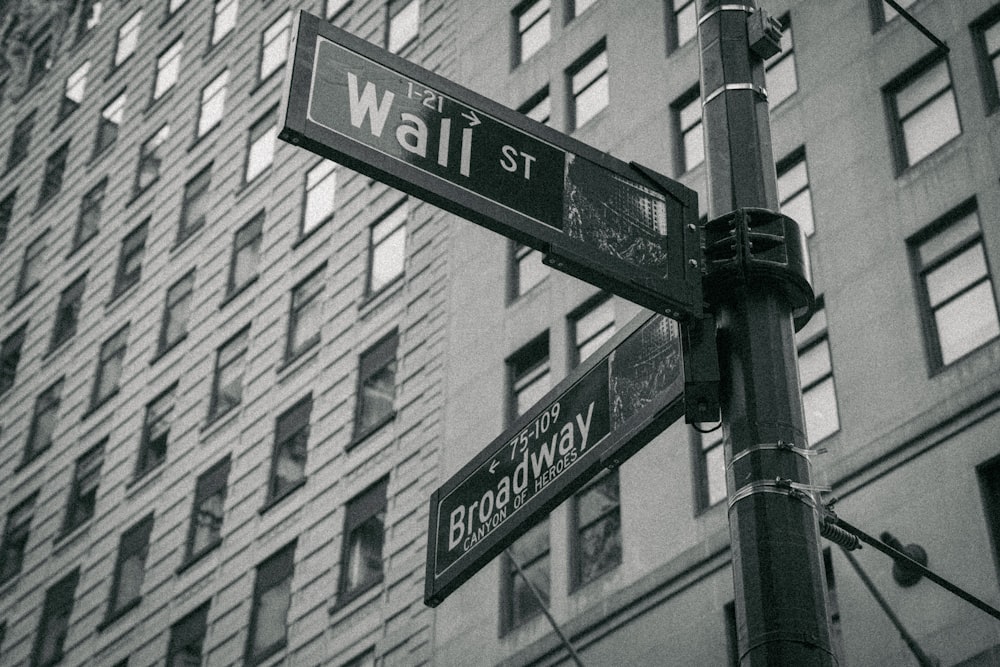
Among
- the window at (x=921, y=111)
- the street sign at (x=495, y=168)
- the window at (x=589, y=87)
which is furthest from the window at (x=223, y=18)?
the street sign at (x=495, y=168)

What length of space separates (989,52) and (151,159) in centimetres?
2533

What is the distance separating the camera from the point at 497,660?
2136cm

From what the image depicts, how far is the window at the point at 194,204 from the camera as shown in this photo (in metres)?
35.9

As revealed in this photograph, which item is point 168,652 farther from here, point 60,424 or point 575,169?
point 575,169

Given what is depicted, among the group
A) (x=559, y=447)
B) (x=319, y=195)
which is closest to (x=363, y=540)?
(x=319, y=195)

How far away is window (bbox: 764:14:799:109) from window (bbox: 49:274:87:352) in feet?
71.8

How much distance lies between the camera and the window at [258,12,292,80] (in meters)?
36.6

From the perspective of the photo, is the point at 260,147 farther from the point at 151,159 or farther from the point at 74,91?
the point at 74,91

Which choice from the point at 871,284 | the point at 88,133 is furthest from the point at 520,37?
the point at 88,133

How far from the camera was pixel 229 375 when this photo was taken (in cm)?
3167

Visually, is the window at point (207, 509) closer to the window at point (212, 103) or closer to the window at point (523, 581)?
the window at point (523, 581)

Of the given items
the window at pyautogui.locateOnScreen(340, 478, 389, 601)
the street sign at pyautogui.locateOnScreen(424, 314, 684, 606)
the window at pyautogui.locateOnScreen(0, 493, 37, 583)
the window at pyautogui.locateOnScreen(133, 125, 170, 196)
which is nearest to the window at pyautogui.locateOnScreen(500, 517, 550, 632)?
the window at pyautogui.locateOnScreen(340, 478, 389, 601)

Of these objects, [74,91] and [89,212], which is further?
[74,91]

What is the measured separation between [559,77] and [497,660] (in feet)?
36.0
